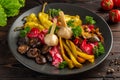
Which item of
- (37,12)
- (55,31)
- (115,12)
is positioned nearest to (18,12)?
(37,12)

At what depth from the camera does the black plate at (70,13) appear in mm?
1712

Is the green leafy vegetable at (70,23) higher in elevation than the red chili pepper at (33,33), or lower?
higher

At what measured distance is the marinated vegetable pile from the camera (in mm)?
1763

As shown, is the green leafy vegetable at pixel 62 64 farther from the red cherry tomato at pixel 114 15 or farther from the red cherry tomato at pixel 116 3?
the red cherry tomato at pixel 116 3

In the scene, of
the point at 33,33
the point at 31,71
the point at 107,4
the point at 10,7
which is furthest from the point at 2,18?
the point at 107,4

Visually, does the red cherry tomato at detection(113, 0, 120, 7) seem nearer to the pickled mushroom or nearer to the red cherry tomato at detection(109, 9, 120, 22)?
the red cherry tomato at detection(109, 9, 120, 22)

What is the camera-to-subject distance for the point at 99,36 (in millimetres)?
1916

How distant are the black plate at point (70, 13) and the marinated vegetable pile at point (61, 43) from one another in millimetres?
24

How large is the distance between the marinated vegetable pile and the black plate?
0.02m

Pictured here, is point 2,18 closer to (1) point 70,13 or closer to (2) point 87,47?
(1) point 70,13

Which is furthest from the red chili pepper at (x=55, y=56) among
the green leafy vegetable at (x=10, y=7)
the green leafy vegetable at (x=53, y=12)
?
the green leafy vegetable at (x=10, y=7)

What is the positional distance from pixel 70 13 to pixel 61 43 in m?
0.34

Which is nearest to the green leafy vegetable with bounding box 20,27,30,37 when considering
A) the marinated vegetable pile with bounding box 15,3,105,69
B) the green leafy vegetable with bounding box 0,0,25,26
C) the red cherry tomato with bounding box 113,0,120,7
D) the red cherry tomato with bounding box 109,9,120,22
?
the marinated vegetable pile with bounding box 15,3,105,69

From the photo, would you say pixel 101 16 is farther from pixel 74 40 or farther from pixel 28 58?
pixel 28 58
